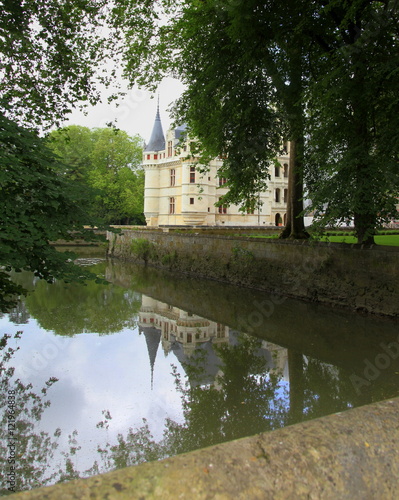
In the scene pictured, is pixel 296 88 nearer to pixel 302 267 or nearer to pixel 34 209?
pixel 302 267

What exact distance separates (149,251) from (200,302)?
1210 centimetres

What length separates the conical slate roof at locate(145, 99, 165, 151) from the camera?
48.8 meters

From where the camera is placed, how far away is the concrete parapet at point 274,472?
1.27 m

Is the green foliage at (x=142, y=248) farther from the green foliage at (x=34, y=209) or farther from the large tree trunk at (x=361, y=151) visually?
the green foliage at (x=34, y=209)

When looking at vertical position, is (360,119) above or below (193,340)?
above

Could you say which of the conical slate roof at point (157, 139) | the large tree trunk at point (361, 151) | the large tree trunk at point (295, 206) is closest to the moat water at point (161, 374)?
the large tree trunk at point (361, 151)

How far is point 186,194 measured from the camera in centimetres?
4406

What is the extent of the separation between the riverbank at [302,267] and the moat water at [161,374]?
670 mm

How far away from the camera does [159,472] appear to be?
134cm

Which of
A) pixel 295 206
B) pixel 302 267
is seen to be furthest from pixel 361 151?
pixel 295 206

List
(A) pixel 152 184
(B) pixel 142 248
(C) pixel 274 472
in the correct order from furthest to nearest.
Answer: (A) pixel 152 184, (B) pixel 142 248, (C) pixel 274 472

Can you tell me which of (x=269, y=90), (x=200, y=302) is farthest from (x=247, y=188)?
(x=200, y=302)

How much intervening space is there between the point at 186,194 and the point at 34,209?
39.3 meters

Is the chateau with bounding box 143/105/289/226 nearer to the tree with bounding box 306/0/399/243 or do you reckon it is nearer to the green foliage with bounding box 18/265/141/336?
the green foliage with bounding box 18/265/141/336
